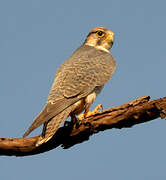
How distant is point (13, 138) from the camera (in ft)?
17.3

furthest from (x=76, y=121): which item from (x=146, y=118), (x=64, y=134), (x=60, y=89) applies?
(x=146, y=118)

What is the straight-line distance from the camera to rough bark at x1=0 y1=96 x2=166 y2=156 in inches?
193

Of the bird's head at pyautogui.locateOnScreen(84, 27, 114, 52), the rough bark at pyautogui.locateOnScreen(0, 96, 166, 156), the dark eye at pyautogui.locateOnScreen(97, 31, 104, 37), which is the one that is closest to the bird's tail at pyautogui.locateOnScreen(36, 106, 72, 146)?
the rough bark at pyautogui.locateOnScreen(0, 96, 166, 156)

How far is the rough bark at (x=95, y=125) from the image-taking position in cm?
491

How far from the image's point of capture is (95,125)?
5363mm

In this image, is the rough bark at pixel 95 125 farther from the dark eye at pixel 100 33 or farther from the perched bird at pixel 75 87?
the dark eye at pixel 100 33

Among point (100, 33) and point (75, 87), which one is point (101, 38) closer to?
point (100, 33)

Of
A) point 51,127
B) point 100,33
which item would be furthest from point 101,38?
point 51,127

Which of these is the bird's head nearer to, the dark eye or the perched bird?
the dark eye

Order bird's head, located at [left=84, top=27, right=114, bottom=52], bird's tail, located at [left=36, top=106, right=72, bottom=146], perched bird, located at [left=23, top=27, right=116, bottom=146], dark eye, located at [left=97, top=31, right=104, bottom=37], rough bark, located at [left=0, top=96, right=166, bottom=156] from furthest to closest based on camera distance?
dark eye, located at [left=97, top=31, right=104, bottom=37] → bird's head, located at [left=84, top=27, right=114, bottom=52] → perched bird, located at [left=23, top=27, right=116, bottom=146] → bird's tail, located at [left=36, top=106, right=72, bottom=146] → rough bark, located at [left=0, top=96, right=166, bottom=156]

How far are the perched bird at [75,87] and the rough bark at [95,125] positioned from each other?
222 mm

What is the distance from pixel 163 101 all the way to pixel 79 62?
229 centimetres

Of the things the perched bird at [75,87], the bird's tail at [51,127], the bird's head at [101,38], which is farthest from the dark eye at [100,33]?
the bird's tail at [51,127]

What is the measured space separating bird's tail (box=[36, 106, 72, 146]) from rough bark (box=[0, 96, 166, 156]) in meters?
0.14
